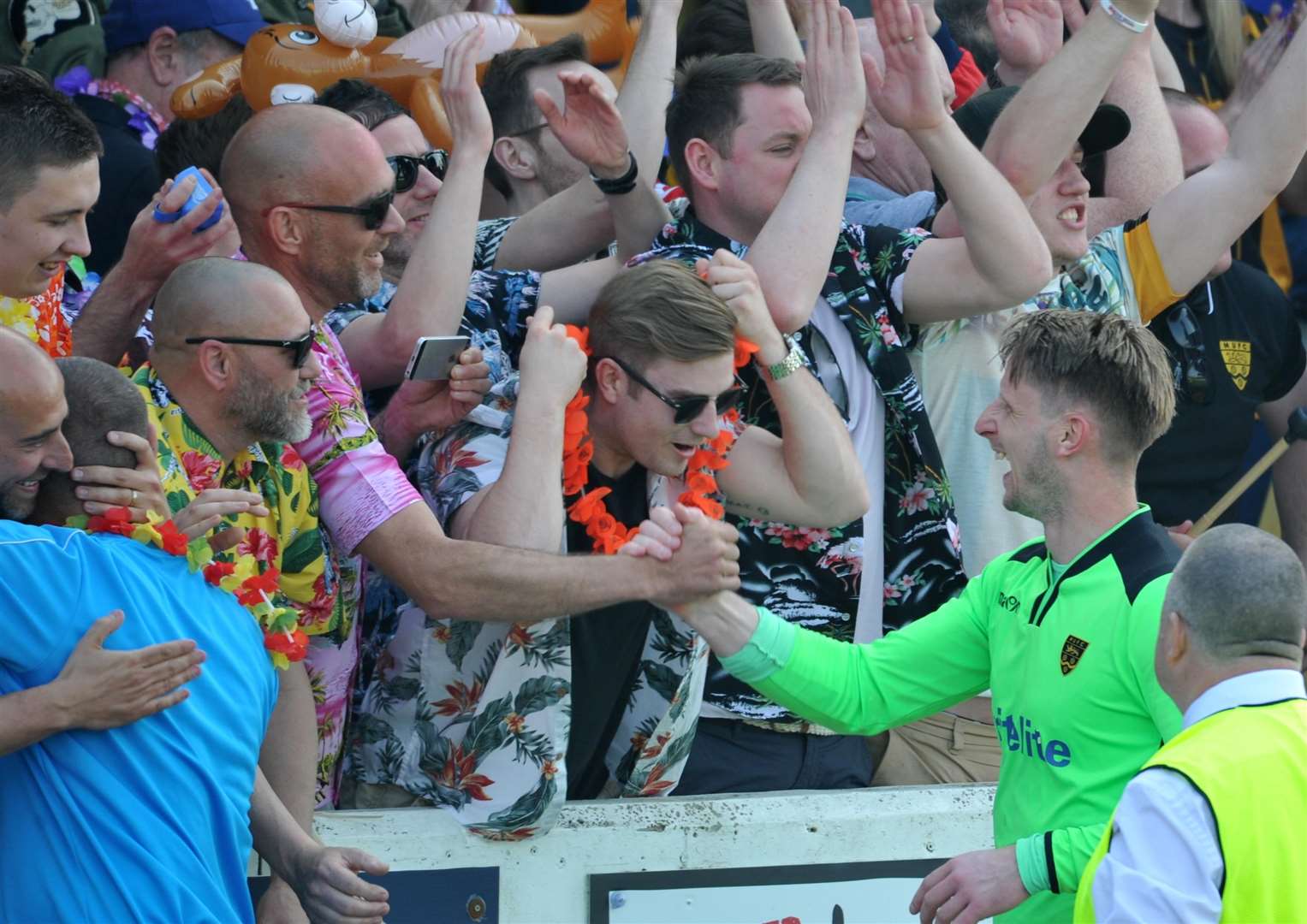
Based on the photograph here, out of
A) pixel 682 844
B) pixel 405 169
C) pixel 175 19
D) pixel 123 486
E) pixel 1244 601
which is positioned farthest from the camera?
pixel 175 19

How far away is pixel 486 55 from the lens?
5.34m

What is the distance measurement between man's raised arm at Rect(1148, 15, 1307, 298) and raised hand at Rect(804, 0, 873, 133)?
102 cm

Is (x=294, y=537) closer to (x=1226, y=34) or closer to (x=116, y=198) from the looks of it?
(x=116, y=198)

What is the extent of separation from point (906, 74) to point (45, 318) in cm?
219

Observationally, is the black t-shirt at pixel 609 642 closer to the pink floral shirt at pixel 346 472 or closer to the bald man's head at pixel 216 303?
the pink floral shirt at pixel 346 472

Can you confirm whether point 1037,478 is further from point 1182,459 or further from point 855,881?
point 1182,459

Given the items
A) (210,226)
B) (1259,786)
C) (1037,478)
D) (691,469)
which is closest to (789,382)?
(691,469)

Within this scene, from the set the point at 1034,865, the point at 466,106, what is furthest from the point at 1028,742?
the point at 466,106

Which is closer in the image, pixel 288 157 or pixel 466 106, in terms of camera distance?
pixel 288 157

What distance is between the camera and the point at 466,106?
4.19 metres

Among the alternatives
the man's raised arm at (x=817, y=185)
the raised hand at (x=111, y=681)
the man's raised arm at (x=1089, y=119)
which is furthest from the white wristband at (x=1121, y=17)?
the raised hand at (x=111, y=681)

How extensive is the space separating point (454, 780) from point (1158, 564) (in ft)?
5.51

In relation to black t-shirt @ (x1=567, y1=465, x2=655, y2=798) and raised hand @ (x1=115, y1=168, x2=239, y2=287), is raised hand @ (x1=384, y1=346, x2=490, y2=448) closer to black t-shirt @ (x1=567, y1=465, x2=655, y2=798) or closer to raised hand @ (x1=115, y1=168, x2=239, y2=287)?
black t-shirt @ (x1=567, y1=465, x2=655, y2=798)

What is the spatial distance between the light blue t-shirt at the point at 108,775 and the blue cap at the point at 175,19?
9.65ft
